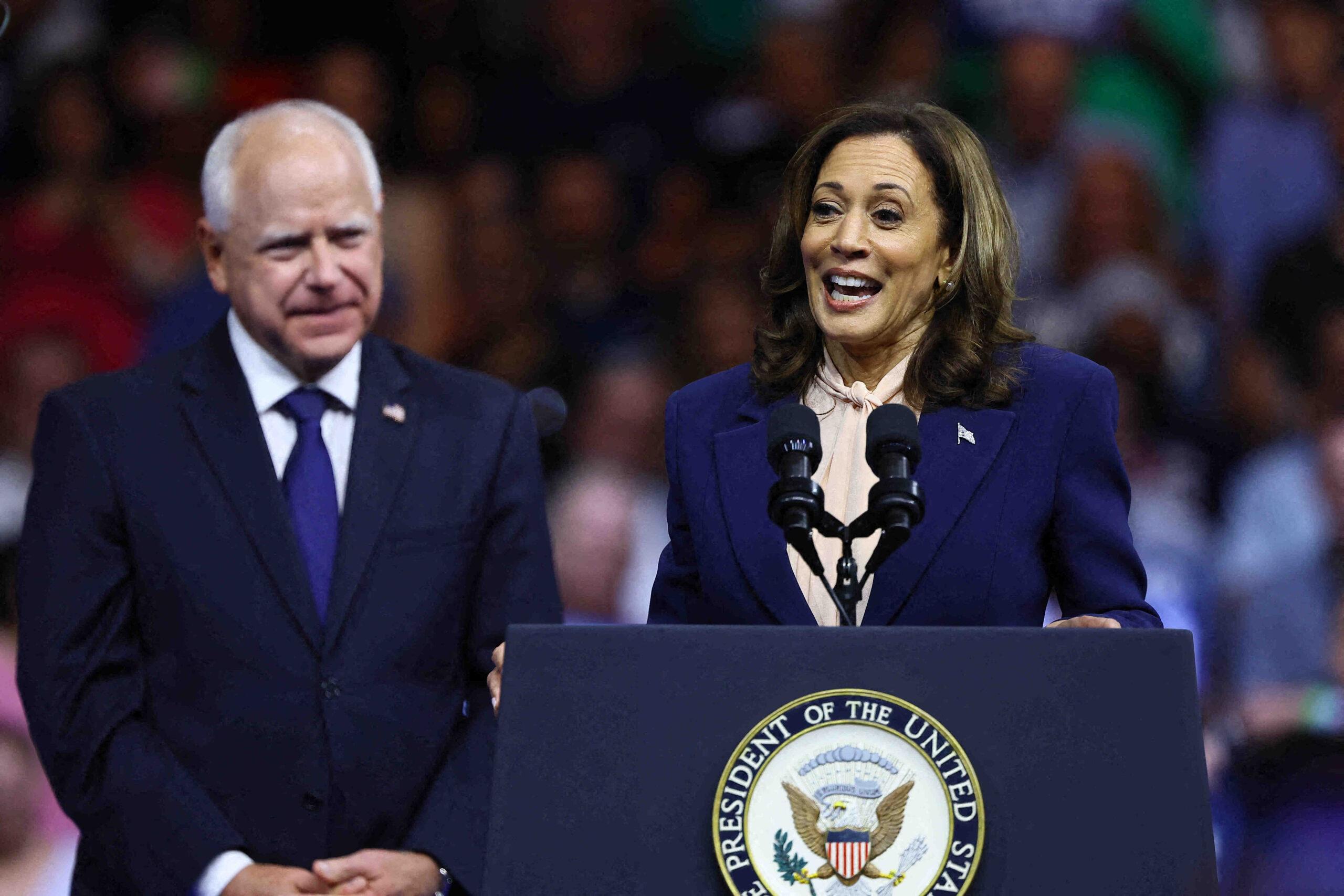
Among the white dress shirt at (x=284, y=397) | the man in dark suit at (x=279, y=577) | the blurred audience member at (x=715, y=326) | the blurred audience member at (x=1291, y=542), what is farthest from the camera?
the blurred audience member at (x=715, y=326)

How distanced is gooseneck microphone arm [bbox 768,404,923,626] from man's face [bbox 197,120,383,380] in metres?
0.91

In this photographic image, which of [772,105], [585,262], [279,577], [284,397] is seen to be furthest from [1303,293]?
[279,577]

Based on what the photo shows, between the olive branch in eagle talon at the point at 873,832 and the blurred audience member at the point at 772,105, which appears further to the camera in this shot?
the blurred audience member at the point at 772,105

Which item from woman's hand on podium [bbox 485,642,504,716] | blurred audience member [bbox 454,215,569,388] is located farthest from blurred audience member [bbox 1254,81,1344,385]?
woman's hand on podium [bbox 485,642,504,716]

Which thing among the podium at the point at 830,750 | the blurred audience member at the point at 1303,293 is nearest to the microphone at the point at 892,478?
the podium at the point at 830,750

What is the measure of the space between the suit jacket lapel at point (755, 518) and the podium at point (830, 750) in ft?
1.32

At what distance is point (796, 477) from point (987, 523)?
0.43 meters

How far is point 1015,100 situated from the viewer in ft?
15.7

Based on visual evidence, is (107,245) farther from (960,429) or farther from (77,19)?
(960,429)

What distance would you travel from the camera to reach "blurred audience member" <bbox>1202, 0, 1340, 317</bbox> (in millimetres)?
4742

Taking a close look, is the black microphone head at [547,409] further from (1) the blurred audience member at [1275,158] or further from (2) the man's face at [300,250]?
(1) the blurred audience member at [1275,158]

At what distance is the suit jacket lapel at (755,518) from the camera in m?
1.93

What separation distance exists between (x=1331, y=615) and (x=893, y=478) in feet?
9.61

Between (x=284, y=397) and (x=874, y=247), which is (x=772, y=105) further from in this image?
(x=874, y=247)
